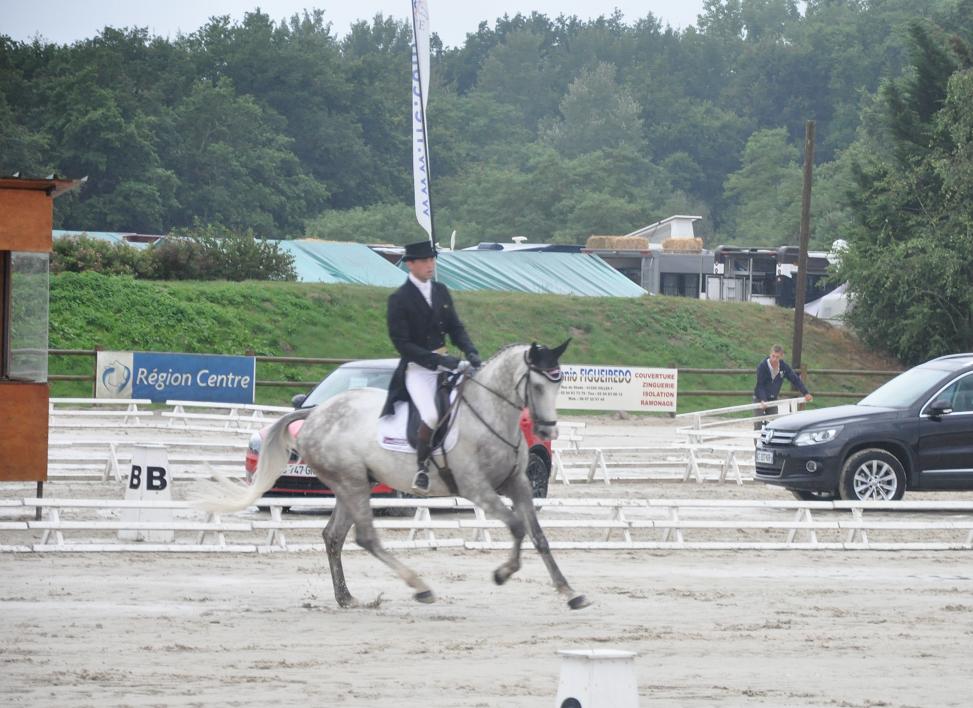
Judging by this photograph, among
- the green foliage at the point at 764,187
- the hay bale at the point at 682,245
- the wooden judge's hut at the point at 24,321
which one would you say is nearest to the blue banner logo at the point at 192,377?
the wooden judge's hut at the point at 24,321

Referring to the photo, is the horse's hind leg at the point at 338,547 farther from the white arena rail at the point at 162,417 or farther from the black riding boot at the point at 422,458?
the white arena rail at the point at 162,417

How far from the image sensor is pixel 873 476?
1923 cm

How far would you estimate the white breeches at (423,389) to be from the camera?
1138cm

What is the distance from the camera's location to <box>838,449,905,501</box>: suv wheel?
19.1 meters

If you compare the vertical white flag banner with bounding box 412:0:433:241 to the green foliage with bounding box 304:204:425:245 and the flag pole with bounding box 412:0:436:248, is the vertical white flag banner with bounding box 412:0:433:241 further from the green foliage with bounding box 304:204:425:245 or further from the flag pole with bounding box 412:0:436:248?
the green foliage with bounding box 304:204:425:245

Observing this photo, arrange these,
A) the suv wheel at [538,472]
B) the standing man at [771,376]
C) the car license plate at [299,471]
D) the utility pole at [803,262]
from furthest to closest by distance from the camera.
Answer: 1. the utility pole at [803,262]
2. the standing man at [771,376]
3. the suv wheel at [538,472]
4. the car license plate at [299,471]

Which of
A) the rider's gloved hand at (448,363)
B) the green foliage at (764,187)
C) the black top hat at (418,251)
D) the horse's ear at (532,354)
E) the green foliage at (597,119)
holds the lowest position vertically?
the rider's gloved hand at (448,363)

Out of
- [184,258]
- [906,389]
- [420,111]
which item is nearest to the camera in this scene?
[906,389]

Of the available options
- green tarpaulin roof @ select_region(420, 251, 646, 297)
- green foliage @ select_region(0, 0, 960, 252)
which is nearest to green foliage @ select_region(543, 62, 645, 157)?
green foliage @ select_region(0, 0, 960, 252)

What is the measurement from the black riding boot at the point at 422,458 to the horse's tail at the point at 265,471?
1.31 meters

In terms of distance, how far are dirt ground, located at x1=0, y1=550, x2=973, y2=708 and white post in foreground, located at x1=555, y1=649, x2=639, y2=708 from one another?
198 cm

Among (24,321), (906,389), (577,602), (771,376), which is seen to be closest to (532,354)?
(577,602)

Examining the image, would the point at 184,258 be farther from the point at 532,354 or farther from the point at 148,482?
the point at 532,354

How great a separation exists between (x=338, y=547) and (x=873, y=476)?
31.4 ft
